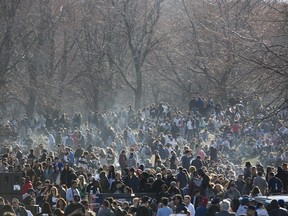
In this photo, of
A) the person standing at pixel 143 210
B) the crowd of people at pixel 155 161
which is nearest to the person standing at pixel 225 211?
the crowd of people at pixel 155 161

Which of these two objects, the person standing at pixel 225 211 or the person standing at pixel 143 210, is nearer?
the person standing at pixel 225 211

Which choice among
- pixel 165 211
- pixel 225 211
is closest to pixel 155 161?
pixel 165 211

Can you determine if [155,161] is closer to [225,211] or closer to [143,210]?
[143,210]

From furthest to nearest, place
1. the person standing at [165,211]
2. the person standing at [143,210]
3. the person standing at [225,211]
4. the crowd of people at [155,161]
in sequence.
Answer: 1. the crowd of people at [155,161]
2. the person standing at [165,211]
3. the person standing at [143,210]
4. the person standing at [225,211]

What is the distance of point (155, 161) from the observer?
37562mm

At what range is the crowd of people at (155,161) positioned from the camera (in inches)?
1050

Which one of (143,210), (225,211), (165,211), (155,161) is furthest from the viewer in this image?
(155,161)

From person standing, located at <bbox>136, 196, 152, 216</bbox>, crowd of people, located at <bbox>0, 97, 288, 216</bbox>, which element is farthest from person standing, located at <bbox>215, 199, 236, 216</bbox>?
person standing, located at <bbox>136, 196, 152, 216</bbox>

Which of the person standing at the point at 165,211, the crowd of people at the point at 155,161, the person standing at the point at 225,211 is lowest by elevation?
the person standing at the point at 225,211

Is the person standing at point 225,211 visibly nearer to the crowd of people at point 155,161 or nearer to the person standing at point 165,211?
the crowd of people at point 155,161

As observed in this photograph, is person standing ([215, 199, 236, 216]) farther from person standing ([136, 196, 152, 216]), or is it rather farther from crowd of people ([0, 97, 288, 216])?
person standing ([136, 196, 152, 216])

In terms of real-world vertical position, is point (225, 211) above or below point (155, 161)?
below

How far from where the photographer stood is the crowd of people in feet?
87.5

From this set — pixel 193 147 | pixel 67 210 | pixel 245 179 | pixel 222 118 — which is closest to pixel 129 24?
pixel 222 118
